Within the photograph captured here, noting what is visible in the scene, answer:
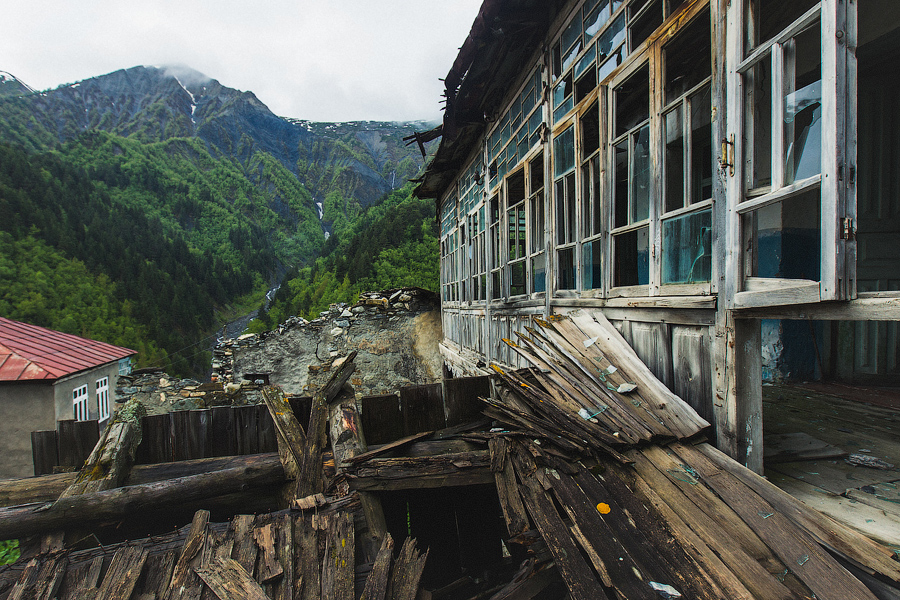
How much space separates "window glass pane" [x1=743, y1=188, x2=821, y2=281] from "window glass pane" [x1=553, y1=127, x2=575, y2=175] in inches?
70.0

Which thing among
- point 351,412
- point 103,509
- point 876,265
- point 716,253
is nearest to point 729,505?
point 716,253

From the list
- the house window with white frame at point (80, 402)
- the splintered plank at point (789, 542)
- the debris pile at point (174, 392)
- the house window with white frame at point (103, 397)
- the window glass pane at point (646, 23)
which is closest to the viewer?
the splintered plank at point (789, 542)

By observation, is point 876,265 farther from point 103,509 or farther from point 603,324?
point 103,509

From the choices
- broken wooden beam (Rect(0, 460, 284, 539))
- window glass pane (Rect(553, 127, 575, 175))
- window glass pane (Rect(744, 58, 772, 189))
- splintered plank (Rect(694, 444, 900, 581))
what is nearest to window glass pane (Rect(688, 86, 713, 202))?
window glass pane (Rect(744, 58, 772, 189))

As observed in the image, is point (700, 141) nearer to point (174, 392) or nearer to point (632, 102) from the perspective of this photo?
point (632, 102)

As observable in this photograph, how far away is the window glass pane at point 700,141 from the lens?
2.62 metres

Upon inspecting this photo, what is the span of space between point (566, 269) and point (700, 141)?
5.91 ft

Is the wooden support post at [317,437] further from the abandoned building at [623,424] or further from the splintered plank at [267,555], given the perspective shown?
the splintered plank at [267,555]

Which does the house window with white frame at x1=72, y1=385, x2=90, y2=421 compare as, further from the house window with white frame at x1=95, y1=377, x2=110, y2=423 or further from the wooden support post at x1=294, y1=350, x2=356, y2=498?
the wooden support post at x1=294, y1=350, x2=356, y2=498

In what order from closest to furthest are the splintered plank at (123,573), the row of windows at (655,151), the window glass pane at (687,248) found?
the splintered plank at (123,573) → the row of windows at (655,151) → the window glass pane at (687,248)

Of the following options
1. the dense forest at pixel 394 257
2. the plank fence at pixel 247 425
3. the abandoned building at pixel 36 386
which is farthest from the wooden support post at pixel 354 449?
the dense forest at pixel 394 257

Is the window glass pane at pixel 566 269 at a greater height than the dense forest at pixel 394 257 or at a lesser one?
lesser

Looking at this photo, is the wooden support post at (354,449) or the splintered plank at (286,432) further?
the splintered plank at (286,432)

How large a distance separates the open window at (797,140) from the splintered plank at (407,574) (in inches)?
85.0
